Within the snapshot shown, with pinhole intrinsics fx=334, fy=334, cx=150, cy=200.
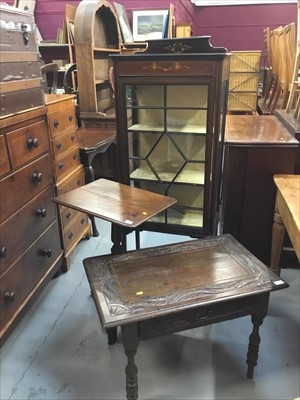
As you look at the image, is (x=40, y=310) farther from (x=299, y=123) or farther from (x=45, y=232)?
(x=299, y=123)

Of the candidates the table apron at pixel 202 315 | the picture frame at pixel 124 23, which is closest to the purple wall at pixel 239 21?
the picture frame at pixel 124 23

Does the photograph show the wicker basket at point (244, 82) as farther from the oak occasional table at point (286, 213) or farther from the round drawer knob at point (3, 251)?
the round drawer knob at point (3, 251)

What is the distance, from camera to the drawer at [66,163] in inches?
79.9

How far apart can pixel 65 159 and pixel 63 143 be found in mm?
105

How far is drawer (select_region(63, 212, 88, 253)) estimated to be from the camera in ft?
7.25

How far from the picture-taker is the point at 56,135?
1.98 m

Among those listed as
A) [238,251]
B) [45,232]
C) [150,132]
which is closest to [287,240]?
[238,251]

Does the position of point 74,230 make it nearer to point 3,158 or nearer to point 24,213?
point 24,213

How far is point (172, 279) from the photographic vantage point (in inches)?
51.9

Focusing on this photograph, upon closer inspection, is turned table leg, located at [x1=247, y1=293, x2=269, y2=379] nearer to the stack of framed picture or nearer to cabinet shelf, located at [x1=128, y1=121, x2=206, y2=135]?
cabinet shelf, located at [x1=128, y1=121, x2=206, y2=135]

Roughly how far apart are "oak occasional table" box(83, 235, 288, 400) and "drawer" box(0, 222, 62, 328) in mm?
424

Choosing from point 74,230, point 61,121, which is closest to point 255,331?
point 74,230

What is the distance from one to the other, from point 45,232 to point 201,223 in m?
0.90

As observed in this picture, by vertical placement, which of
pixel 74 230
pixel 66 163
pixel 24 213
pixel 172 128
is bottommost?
pixel 74 230
